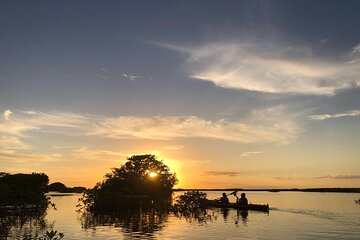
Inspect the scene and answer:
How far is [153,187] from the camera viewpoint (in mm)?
127562

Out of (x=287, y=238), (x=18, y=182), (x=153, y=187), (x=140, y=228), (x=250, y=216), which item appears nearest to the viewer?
(x=287, y=238)

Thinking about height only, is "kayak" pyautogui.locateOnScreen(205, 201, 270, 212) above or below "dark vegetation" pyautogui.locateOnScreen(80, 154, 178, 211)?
below

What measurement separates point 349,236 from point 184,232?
1789 centimetres

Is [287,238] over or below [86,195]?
below

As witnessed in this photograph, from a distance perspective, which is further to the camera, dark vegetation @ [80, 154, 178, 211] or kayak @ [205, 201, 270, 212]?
dark vegetation @ [80, 154, 178, 211]

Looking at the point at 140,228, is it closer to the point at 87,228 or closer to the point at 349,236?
the point at 87,228

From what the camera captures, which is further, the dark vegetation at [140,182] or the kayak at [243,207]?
the dark vegetation at [140,182]

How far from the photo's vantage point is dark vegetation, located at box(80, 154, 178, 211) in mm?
118562

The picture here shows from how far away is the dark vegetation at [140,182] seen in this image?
389 feet

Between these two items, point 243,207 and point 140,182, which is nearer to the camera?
point 243,207

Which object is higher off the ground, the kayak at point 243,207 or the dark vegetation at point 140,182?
the dark vegetation at point 140,182

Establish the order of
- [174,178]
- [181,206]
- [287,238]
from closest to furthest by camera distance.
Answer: [287,238], [181,206], [174,178]

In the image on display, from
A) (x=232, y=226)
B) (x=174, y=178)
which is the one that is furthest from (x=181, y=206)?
(x=174, y=178)

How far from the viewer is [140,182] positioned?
125688mm
